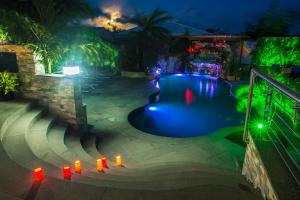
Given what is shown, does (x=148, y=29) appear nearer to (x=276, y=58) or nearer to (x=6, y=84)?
(x=6, y=84)

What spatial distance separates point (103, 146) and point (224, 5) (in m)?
104

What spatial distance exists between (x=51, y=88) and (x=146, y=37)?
12351 millimetres

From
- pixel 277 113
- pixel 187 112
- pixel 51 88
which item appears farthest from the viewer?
pixel 187 112

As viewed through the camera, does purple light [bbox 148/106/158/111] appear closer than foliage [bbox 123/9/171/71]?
Yes

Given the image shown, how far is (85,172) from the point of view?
4.60m

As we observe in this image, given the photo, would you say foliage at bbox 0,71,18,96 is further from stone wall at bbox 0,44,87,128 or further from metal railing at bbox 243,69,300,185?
metal railing at bbox 243,69,300,185

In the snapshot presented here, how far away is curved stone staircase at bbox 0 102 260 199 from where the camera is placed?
3127 millimetres

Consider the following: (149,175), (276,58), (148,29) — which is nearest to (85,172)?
(149,175)

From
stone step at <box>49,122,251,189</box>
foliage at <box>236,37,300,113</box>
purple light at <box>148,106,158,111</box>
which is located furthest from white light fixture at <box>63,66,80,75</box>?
foliage at <box>236,37,300,113</box>

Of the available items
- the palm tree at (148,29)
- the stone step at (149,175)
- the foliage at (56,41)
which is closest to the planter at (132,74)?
the palm tree at (148,29)

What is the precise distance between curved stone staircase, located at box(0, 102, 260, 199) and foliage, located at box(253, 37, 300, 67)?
107 inches

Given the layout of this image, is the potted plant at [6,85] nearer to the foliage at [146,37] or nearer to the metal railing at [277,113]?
the metal railing at [277,113]

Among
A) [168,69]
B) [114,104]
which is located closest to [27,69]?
[114,104]

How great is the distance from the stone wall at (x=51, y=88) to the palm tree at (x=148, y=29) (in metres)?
11.9
